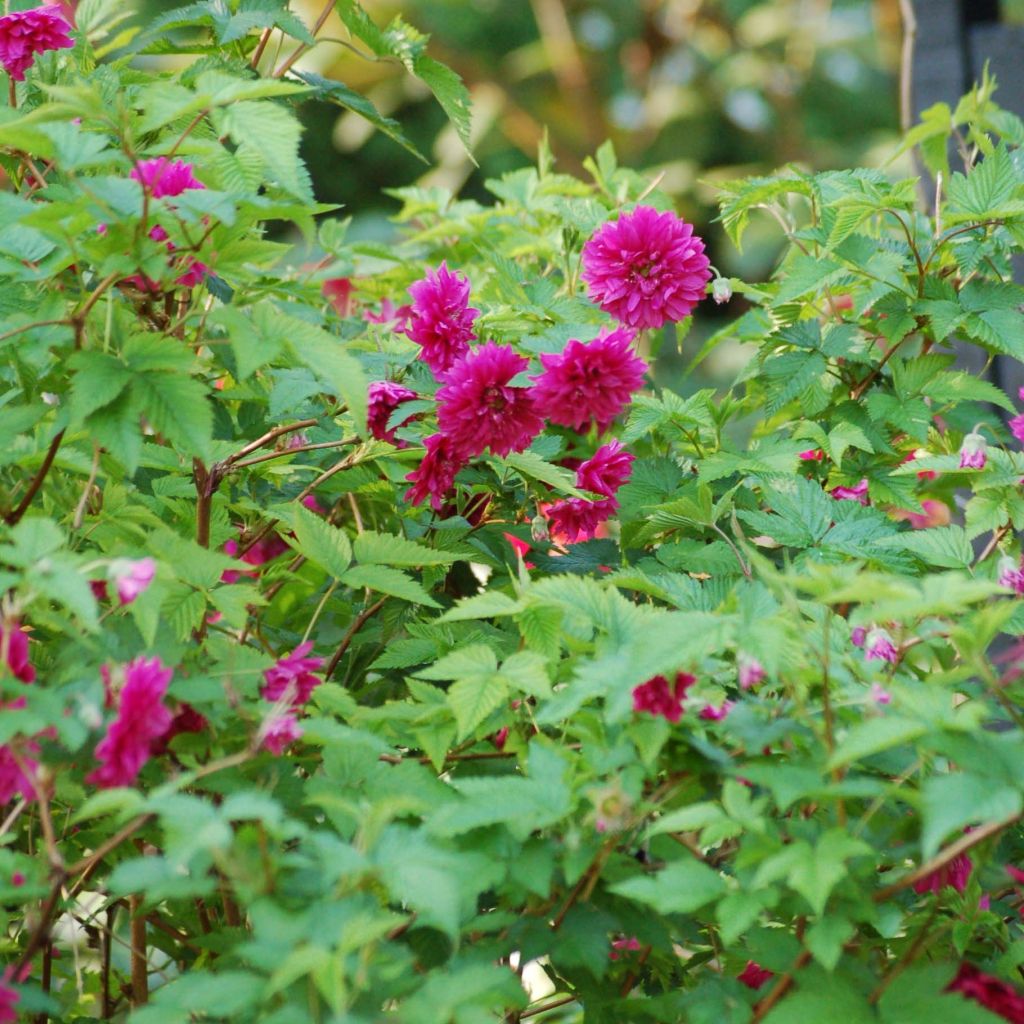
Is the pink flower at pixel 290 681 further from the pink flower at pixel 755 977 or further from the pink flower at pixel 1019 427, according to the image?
the pink flower at pixel 1019 427

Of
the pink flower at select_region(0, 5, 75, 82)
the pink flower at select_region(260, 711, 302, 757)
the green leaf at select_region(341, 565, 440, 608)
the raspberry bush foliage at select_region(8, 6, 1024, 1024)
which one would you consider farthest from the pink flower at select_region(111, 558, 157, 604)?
the pink flower at select_region(0, 5, 75, 82)

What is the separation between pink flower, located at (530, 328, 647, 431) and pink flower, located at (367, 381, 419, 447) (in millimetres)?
118

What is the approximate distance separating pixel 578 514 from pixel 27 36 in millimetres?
677

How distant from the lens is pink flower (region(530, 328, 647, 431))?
111 cm

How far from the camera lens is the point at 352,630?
3.94 feet

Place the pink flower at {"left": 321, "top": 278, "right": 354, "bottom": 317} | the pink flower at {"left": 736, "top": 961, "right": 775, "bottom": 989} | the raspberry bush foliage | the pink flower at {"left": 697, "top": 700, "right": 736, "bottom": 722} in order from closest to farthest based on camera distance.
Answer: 1. the raspberry bush foliage
2. the pink flower at {"left": 697, "top": 700, "right": 736, "bottom": 722}
3. the pink flower at {"left": 736, "top": 961, "right": 775, "bottom": 989}
4. the pink flower at {"left": 321, "top": 278, "right": 354, "bottom": 317}

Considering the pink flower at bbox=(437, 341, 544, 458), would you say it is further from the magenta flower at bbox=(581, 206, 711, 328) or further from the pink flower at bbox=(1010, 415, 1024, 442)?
the pink flower at bbox=(1010, 415, 1024, 442)

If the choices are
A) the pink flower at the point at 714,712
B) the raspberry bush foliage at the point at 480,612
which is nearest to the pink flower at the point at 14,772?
the raspberry bush foliage at the point at 480,612

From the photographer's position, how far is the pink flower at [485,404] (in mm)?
1088

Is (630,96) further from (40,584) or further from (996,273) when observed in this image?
(40,584)

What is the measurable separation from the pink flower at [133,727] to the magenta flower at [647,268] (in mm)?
593

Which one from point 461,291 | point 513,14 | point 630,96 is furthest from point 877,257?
point 513,14

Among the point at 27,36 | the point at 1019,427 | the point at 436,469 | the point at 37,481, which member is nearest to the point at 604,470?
the point at 436,469

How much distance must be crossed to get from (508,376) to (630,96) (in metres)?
8.99
